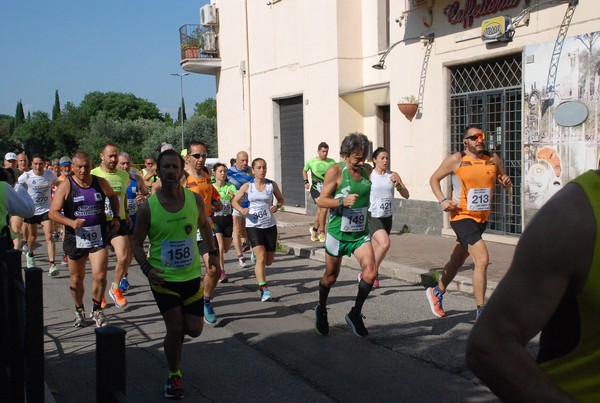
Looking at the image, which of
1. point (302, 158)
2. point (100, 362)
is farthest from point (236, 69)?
point (100, 362)

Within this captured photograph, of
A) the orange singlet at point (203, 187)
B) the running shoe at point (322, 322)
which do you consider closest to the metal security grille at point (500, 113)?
the orange singlet at point (203, 187)

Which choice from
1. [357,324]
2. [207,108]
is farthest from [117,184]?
[207,108]

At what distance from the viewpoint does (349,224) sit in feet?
22.9

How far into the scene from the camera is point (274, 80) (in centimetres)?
2128

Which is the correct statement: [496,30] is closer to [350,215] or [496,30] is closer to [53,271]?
[350,215]

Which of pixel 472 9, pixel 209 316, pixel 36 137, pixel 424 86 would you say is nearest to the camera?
pixel 209 316

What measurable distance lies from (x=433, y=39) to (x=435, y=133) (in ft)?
6.19

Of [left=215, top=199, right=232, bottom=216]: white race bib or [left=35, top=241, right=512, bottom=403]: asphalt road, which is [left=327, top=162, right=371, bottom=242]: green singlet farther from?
[left=215, top=199, right=232, bottom=216]: white race bib

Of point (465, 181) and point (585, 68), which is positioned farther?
point (585, 68)

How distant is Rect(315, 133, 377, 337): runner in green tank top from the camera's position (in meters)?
6.94

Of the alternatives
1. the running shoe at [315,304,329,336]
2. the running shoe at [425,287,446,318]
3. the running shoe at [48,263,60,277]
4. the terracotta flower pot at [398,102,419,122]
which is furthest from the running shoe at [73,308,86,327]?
the terracotta flower pot at [398,102,419,122]

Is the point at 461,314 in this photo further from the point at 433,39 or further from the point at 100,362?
the point at 433,39

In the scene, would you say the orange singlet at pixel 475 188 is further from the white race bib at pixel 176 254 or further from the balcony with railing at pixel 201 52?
the balcony with railing at pixel 201 52

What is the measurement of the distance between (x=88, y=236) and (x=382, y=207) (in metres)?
3.95
